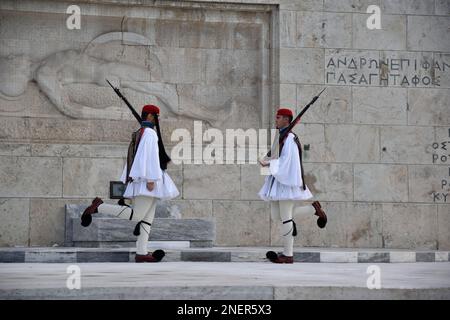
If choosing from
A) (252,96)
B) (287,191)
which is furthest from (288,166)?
(252,96)

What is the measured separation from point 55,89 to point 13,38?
0.98 metres

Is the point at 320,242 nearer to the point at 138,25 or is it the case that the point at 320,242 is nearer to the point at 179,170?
the point at 179,170

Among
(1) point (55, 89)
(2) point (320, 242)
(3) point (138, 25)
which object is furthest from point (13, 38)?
(2) point (320, 242)

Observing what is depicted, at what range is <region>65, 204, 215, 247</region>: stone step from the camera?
12.9 metres

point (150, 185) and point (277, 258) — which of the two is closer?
point (150, 185)

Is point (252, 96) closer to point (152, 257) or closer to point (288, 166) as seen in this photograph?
point (288, 166)

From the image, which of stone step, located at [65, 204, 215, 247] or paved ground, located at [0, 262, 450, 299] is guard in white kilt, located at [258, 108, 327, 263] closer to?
stone step, located at [65, 204, 215, 247]

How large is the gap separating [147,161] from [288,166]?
1636mm

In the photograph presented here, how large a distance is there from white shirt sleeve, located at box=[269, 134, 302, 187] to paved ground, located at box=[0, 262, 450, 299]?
214 cm

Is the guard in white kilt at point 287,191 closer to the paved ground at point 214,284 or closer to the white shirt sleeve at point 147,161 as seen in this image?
the white shirt sleeve at point 147,161

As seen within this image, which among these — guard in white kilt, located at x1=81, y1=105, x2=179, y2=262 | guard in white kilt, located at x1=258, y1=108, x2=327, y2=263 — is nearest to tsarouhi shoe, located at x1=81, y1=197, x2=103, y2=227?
guard in white kilt, located at x1=81, y1=105, x2=179, y2=262

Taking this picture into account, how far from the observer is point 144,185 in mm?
11289

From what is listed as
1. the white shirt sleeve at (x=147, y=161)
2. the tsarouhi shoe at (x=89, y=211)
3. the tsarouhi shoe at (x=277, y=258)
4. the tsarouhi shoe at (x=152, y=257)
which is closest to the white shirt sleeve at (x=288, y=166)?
the tsarouhi shoe at (x=277, y=258)

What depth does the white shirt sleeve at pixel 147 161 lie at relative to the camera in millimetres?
11219
